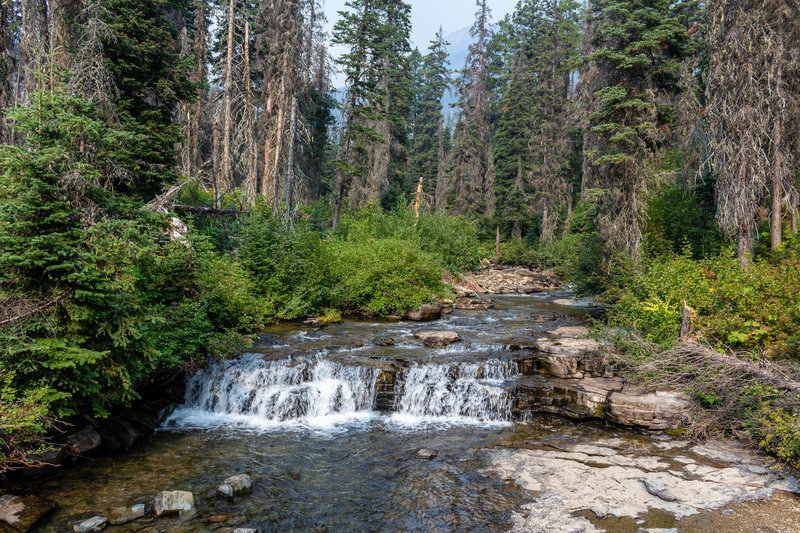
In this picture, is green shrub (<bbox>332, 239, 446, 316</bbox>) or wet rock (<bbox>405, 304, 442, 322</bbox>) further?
green shrub (<bbox>332, 239, 446, 316</bbox>)

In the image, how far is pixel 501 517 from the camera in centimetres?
593

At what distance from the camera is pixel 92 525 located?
5426mm

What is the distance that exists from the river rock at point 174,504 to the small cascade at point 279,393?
3414 millimetres

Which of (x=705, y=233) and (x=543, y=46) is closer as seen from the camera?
(x=705, y=233)

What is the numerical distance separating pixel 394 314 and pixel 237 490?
11.3 m

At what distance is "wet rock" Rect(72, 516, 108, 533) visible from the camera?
5.36 meters

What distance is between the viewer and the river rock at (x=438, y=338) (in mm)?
12984

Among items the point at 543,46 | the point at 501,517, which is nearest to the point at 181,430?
the point at 501,517

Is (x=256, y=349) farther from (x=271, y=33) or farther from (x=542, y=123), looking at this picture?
(x=542, y=123)

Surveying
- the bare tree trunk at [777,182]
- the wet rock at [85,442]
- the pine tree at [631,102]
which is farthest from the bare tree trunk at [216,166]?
the bare tree trunk at [777,182]

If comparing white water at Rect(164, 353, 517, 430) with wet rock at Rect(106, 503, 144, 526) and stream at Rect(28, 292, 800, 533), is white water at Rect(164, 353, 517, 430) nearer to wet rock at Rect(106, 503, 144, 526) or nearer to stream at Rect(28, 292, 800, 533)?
stream at Rect(28, 292, 800, 533)

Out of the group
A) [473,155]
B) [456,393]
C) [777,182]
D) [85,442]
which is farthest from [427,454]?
[473,155]

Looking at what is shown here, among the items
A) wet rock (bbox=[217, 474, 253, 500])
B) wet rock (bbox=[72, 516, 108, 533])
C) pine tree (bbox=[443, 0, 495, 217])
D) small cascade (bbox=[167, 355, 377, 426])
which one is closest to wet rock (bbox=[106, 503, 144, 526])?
wet rock (bbox=[72, 516, 108, 533])

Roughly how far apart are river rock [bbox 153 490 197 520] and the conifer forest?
1183 millimetres
